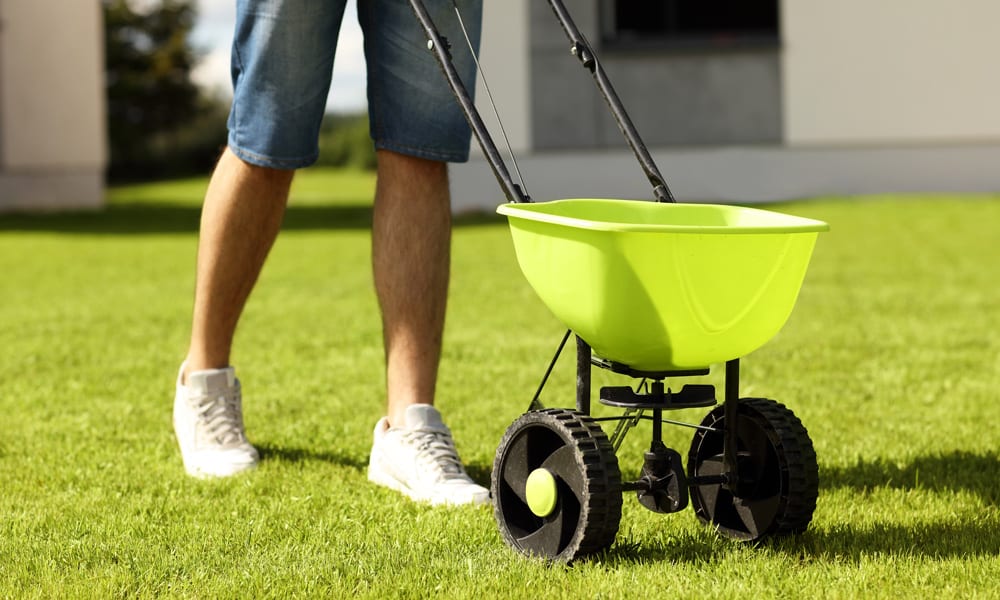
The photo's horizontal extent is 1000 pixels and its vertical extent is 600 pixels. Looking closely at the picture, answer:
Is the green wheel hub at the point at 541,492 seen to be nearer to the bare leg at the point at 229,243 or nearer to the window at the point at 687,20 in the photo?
the bare leg at the point at 229,243

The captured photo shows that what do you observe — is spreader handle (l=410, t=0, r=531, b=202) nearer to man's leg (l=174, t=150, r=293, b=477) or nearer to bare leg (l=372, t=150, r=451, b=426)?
bare leg (l=372, t=150, r=451, b=426)

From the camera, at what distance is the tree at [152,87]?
26344 mm

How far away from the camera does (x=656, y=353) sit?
1935 mm

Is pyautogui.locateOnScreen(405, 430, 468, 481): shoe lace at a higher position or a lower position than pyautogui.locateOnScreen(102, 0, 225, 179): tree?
lower

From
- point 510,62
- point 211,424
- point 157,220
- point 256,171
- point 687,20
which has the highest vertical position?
point 687,20

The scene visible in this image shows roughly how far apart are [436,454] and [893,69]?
10.7m

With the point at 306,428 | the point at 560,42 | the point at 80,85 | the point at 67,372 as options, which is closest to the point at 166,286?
the point at 67,372

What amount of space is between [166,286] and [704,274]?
4.98m

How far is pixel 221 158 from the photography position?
2.77 meters

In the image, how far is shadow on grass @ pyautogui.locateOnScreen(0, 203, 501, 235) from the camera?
1094 centimetres

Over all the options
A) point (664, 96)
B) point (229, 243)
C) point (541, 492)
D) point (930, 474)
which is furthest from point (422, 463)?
point (664, 96)

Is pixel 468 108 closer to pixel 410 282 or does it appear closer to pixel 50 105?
pixel 410 282

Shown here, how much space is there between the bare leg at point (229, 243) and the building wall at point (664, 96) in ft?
32.4

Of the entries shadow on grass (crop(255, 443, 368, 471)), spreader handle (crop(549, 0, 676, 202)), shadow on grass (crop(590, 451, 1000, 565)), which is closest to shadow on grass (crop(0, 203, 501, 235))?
shadow on grass (crop(255, 443, 368, 471))
